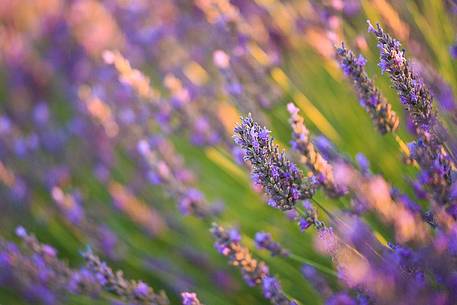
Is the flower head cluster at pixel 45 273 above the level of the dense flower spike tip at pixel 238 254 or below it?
below

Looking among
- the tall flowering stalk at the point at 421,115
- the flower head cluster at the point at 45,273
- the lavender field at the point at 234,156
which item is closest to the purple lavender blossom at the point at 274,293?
the lavender field at the point at 234,156

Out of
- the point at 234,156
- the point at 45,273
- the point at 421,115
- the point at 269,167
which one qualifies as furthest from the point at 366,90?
the point at 45,273

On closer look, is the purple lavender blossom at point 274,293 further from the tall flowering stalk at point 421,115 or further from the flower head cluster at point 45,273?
the flower head cluster at point 45,273

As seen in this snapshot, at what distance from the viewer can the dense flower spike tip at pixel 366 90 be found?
1.18m

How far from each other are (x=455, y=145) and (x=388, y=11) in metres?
0.50

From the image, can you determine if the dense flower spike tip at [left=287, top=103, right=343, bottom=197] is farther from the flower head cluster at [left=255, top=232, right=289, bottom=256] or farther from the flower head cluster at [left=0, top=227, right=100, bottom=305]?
the flower head cluster at [left=0, top=227, right=100, bottom=305]

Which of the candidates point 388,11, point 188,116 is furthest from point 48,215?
point 388,11

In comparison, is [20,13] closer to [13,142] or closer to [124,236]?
[13,142]

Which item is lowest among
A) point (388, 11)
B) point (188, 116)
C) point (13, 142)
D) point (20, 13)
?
point (13, 142)

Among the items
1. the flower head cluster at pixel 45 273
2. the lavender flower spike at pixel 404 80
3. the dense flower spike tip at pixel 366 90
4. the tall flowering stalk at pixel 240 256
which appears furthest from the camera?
the flower head cluster at pixel 45 273

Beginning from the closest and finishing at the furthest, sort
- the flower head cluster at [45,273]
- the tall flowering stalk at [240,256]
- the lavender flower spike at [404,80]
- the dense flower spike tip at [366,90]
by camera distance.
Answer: the lavender flower spike at [404,80]
the dense flower spike tip at [366,90]
the tall flowering stalk at [240,256]
the flower head cluster at [45,273]

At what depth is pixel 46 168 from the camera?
9.07 feet

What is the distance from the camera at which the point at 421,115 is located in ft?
3.67

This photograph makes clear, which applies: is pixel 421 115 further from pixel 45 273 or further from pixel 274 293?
pixel 45 273
